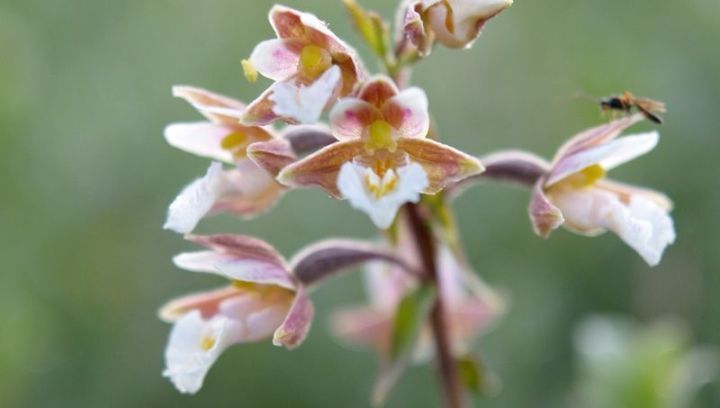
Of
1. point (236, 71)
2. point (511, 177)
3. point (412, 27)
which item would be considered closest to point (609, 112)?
point (511, 177)

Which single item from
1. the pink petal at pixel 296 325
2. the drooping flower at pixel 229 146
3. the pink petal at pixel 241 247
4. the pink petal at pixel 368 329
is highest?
the drooping flower at pixel 229 146

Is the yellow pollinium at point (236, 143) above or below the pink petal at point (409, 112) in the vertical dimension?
below

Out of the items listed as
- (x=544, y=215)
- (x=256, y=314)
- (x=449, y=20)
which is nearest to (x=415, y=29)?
(x=449, y=20)

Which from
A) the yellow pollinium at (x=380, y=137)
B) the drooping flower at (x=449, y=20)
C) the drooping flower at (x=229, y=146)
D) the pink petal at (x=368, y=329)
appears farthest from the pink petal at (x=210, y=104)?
the pink petal at (x=368, y=329)

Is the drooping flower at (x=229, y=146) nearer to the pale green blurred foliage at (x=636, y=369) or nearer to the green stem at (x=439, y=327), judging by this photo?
Result: the green stem at (x=439, y=327)

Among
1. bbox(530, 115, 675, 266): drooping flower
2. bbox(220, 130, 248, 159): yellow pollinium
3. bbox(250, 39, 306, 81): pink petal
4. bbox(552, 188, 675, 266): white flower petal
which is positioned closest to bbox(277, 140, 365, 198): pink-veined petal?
bbox(250, 39, 306, 81): pink petal

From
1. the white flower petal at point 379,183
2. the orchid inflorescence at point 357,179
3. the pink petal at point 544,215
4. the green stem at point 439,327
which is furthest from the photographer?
the green stem at point 439,327

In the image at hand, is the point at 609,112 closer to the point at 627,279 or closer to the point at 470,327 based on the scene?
the point at 470,327
